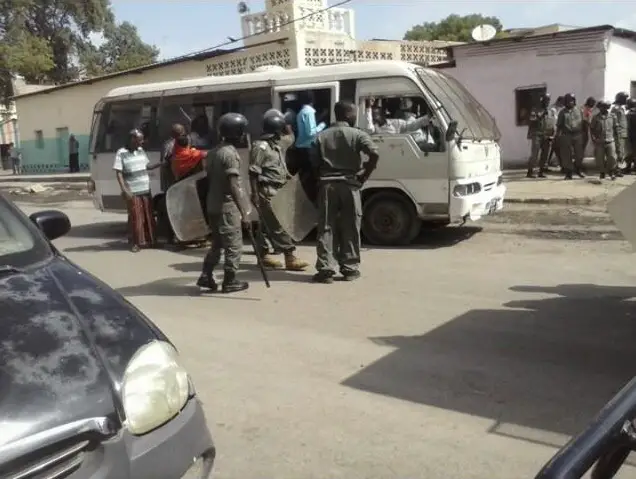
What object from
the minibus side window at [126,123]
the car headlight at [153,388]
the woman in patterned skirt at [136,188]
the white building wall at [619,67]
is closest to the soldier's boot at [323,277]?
the woman in patterned skirt at [136,188]

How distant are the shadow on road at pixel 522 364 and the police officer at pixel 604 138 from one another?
26.2 ft

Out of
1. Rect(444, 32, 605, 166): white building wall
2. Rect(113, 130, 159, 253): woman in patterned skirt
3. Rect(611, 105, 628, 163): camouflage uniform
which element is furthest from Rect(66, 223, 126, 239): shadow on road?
Rect(444, 32, 605, 166): white building wall

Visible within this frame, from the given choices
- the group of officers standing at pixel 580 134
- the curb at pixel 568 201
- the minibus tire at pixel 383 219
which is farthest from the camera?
the group of officers standing at pixel 580 134

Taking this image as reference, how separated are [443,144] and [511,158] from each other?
9.96 metres

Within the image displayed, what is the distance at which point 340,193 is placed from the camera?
23.4 feet

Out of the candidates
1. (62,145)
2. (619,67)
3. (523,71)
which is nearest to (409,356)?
(523,71)

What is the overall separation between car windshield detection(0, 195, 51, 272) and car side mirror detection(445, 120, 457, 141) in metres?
5.90

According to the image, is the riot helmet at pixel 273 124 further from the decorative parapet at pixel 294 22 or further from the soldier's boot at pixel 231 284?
the decorative parapet at pixel 294 22

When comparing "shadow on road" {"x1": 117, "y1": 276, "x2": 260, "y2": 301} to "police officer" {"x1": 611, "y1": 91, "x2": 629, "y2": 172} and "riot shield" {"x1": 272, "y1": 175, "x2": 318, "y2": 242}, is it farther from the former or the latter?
"police officer" {"x1": 611, "y1": 91, "x2": 629, "y2": 172}

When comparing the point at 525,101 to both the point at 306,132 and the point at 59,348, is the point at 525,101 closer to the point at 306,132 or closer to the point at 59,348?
the point at 306,132

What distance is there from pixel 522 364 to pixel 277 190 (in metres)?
3.77

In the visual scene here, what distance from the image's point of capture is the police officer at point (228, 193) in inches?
256

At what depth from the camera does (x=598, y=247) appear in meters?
8.60

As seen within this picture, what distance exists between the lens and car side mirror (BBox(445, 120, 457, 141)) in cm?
845
